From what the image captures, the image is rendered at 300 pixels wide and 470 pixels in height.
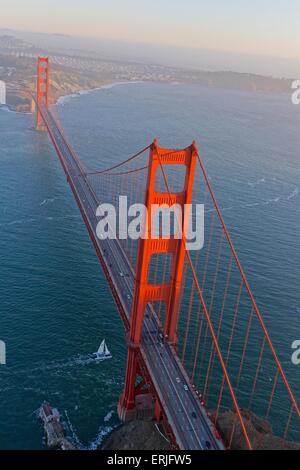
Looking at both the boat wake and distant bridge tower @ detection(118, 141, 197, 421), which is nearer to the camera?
distant bridge tower @ detection(118, 141, 197, 421)

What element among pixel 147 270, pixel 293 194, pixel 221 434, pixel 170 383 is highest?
pixel 147 270

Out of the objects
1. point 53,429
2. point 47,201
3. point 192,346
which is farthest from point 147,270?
point 47,201

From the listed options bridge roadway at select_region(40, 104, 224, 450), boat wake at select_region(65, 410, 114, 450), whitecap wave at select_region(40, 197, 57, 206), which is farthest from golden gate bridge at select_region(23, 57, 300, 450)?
whitecap wave at select_region(40, 197, 57, 206)

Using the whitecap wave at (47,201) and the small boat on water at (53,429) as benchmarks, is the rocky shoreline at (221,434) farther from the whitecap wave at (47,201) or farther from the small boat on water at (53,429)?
the whitecap wave at (47,201)

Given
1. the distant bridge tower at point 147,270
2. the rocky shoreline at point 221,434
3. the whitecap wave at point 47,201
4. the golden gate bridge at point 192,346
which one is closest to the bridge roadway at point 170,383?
the golden gate bridge at point 192,346

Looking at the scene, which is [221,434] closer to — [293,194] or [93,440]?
[93,440]

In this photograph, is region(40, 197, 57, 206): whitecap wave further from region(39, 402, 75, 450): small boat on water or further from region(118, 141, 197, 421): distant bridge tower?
region(118, 141, 197, 421): distant bridge tower
